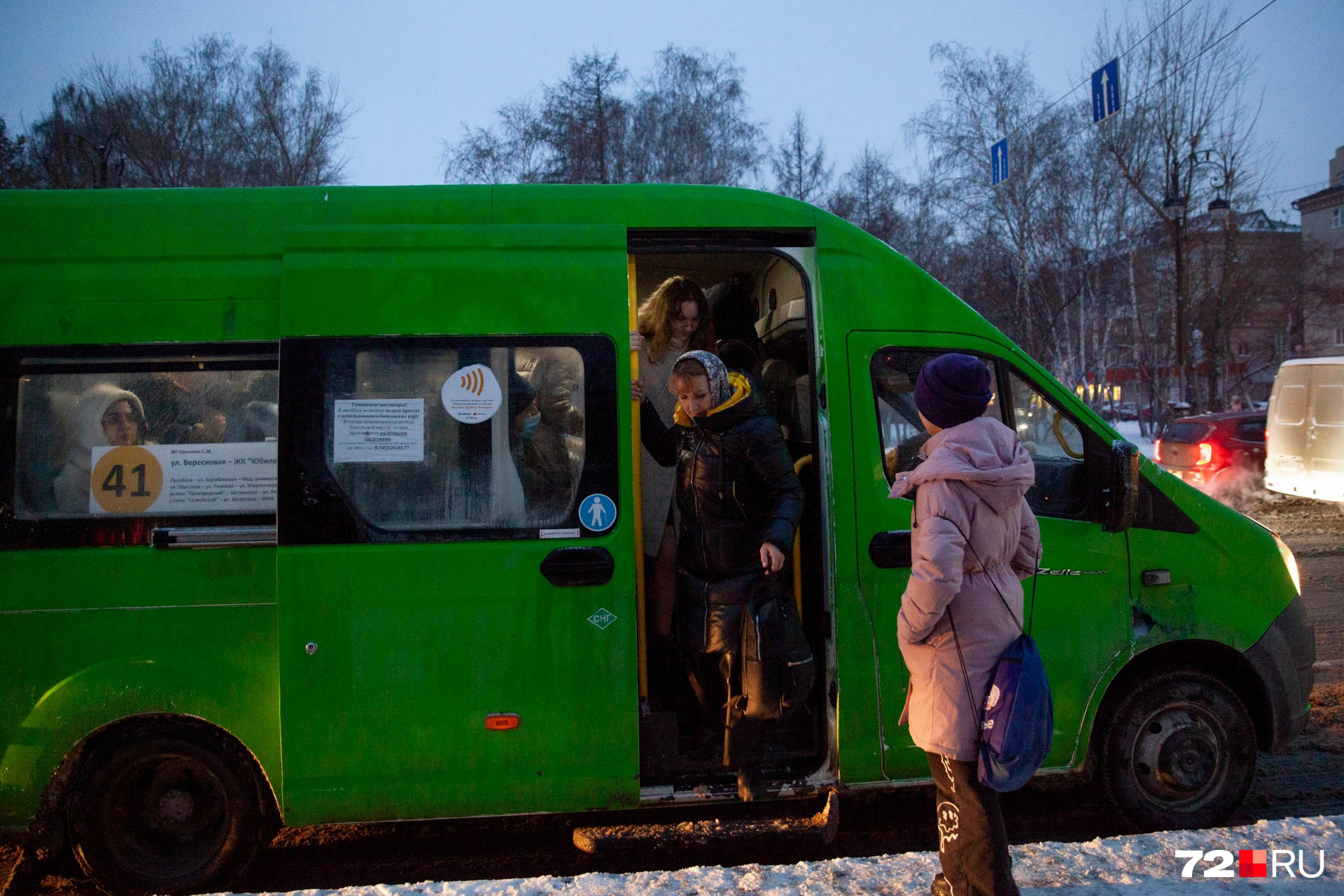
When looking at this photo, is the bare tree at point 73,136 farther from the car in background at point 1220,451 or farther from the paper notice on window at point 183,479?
the car in background at point 1220,451

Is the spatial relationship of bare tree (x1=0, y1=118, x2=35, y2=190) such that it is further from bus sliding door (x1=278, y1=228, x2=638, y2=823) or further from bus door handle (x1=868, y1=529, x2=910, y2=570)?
bus door handle (x1=868, y1=529, x2=910, y2=570)

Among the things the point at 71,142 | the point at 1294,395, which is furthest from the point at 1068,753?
the point at 71,142

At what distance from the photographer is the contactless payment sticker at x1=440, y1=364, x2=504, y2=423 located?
3549mm

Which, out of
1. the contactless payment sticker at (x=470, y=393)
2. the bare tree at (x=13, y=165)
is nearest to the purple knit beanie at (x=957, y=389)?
the contactless payment sticker at (x=470, y=393)

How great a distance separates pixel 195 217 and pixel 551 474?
175 centimetres

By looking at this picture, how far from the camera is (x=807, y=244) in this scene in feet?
12.5

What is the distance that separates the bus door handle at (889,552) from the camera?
12.0 feet

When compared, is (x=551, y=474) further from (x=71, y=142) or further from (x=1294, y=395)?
(x=71, y=142)

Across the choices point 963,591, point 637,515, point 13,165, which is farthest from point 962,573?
point 13,165

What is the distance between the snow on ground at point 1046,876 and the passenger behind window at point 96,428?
1822mm

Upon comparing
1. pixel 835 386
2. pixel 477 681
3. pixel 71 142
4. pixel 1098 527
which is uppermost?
pixel 71 142

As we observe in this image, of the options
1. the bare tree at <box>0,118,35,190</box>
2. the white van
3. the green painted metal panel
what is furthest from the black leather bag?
the bare tree at <box>0,118,35,190</box>

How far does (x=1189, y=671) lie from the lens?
3.84m

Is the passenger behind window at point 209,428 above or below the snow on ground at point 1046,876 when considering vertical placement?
above
